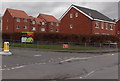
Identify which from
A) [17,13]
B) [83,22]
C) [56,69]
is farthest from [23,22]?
[56,69]

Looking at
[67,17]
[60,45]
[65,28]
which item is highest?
[67,17]

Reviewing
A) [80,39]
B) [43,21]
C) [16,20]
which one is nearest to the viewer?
[80,39]

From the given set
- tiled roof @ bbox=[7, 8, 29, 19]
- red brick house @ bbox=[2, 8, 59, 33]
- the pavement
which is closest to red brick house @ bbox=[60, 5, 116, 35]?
red brick house @ bbox=[2, 8, 59, 33]

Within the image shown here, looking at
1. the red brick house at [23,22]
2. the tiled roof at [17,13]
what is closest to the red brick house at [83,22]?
the red brick house at [23,22]

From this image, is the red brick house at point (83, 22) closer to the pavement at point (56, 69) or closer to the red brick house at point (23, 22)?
the red brick house at point (23, 22)

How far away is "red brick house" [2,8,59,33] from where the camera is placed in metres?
56.1

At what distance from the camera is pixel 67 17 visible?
1604 inches

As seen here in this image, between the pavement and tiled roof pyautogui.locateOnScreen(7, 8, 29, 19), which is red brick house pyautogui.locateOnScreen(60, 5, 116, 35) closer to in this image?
tiled roof pyautogui.locateOnScreen(7, 8, 29, 19)

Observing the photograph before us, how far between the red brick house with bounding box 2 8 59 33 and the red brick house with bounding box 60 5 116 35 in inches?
491

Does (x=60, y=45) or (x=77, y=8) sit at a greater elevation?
(x=77, y=8)

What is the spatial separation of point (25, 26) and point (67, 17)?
77.8 ft

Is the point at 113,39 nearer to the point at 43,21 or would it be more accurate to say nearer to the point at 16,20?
the point at 16,20

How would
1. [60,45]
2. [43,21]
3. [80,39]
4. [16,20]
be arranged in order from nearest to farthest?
[60,45] < [80,39] < [16,20] < [43,21]

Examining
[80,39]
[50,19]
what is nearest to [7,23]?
[50,19]
